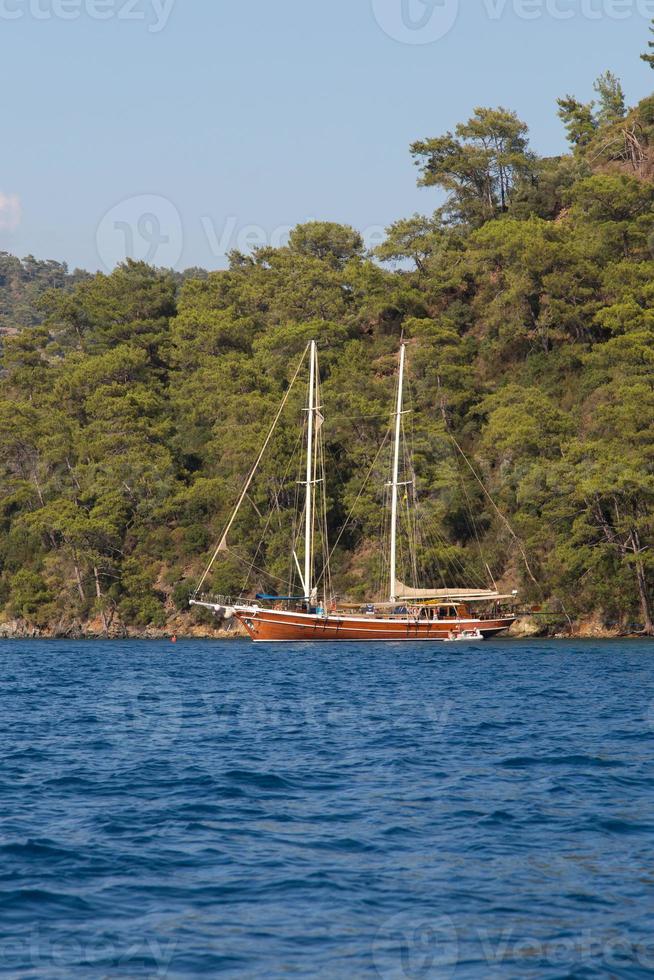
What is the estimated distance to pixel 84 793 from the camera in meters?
19.6

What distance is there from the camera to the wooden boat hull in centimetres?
6950

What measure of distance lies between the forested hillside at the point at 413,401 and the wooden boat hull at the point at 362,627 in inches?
225

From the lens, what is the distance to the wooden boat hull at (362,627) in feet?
228

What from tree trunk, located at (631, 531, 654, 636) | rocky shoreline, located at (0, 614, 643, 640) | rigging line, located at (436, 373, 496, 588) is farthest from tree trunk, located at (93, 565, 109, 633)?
tree trunk, located at (631, 531, 654, 636)

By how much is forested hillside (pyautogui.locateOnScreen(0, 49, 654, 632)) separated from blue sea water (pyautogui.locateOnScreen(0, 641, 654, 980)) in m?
38.8

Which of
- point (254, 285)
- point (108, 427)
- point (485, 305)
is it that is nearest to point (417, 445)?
point (485, 305)

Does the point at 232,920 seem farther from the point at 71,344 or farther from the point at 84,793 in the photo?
the point at 71,344

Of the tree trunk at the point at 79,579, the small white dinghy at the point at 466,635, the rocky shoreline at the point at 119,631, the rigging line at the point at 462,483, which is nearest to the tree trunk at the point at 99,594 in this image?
the rocky shoreline at the point at 119,631

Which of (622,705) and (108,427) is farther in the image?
(108,427)

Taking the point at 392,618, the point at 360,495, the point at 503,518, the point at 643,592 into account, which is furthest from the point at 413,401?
the point at 643,592

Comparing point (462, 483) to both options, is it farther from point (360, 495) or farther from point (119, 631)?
point (119, 631)

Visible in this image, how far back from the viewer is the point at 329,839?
16.0 metres

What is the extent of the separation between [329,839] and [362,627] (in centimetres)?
5370

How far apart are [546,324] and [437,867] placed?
2983 inches
